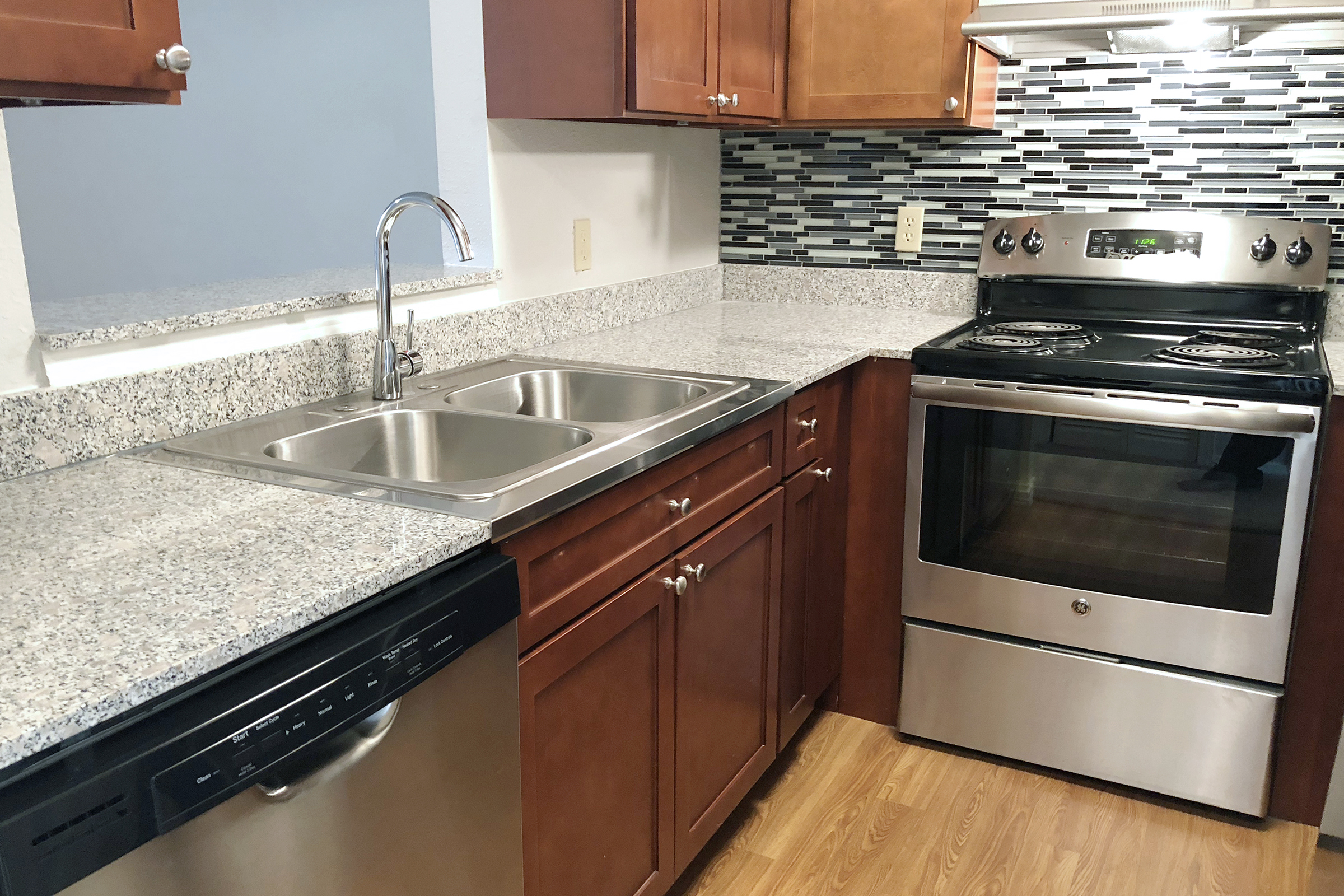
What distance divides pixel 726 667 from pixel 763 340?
78cm

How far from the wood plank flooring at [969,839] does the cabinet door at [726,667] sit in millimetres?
128

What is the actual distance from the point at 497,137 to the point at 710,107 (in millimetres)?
435

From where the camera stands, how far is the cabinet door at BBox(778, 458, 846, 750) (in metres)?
2.11

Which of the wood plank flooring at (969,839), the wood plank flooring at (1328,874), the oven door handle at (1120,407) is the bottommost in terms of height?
the wood plank flooring at (969,839)

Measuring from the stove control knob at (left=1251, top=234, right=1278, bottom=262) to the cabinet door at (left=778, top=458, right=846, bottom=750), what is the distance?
3.38 feet

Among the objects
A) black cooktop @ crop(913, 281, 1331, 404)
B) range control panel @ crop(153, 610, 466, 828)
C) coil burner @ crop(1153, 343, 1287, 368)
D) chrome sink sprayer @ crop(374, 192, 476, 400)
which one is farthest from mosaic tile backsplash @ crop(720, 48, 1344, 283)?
range control panel @ crop(153, 610, 466, 828)

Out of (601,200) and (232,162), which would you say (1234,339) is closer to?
(601,200)

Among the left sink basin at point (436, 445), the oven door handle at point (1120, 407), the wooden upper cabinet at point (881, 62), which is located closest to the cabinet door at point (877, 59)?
the wooden upper cabinet at point (881, 62)

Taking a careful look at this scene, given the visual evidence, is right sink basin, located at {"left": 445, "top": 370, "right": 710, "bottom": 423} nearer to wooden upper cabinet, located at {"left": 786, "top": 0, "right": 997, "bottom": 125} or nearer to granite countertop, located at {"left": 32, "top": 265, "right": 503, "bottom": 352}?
granite countertop, located at {"left": 32, "top": 265, "right": 503, "bottom": 352}

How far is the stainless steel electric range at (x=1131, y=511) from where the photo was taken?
6.54 ft

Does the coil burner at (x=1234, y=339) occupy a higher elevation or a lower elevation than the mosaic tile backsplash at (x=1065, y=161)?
lower

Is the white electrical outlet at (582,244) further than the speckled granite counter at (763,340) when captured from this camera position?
Yes

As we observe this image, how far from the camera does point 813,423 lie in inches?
83.2

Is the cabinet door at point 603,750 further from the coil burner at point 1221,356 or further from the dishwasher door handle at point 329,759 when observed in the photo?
the coil burner at point 1221,356
